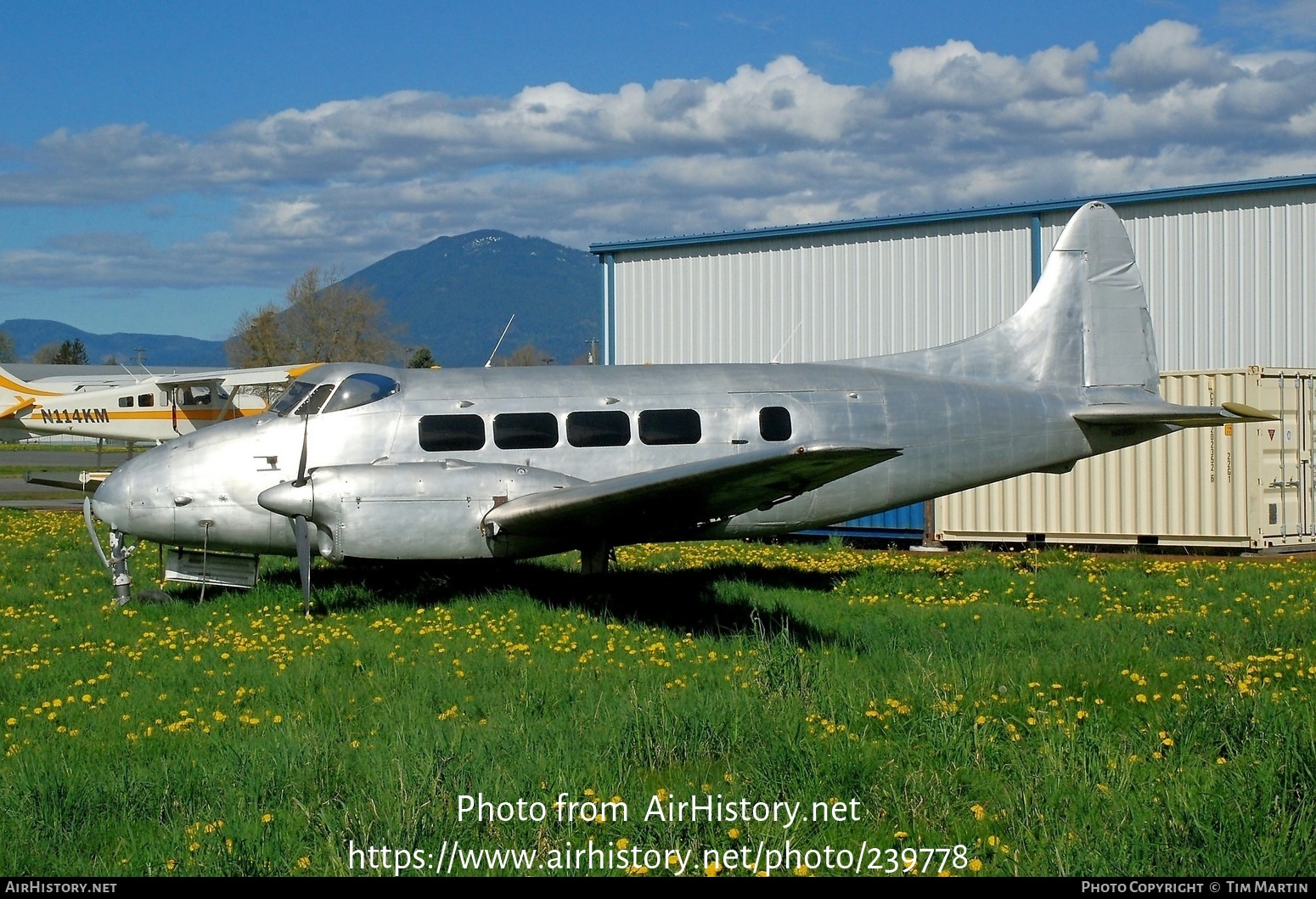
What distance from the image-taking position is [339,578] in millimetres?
14531

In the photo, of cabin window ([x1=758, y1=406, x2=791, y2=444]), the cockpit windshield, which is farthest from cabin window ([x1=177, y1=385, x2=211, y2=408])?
cabin window ([x1=758, y1=406, x2=791, y2=444])

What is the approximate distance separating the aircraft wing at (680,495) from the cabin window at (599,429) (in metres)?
1.15

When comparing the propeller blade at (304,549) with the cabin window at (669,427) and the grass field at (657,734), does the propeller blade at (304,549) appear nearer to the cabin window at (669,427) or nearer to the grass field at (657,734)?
the grass field at (657,734)

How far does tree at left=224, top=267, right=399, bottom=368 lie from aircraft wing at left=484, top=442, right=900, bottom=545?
74.4 meters

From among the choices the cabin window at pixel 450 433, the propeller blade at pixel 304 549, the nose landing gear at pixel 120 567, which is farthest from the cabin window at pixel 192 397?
the propeller blade at pixel 304 549

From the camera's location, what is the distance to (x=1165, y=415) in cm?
1326

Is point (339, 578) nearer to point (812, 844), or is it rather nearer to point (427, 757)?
point (427, 757)

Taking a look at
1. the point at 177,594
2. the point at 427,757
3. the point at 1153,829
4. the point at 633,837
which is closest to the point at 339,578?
the point at 177,594

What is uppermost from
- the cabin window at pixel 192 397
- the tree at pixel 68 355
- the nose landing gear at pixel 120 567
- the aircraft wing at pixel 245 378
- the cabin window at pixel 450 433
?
the tree at pixel 68 355

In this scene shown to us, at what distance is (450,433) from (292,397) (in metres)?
1.80

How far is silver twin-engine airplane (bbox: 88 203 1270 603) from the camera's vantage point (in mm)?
11250

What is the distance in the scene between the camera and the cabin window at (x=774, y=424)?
Answer: 13.0m

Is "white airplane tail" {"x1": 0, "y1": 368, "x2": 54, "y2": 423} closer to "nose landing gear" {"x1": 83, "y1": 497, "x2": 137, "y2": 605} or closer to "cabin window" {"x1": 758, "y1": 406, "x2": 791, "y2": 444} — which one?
"nose landing gear" {"x1": 83, "y1": 497, "x2": 137, "y2": 605}
